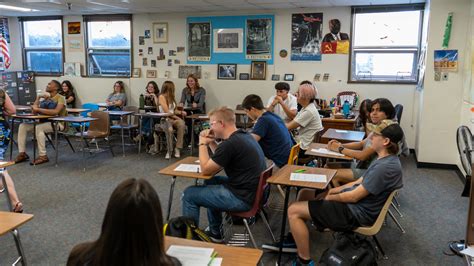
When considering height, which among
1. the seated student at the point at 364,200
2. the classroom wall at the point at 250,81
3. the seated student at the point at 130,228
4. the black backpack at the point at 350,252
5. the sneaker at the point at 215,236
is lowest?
the sneaker at the point at 215,236

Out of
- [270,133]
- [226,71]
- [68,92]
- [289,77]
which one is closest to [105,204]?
[270,133]

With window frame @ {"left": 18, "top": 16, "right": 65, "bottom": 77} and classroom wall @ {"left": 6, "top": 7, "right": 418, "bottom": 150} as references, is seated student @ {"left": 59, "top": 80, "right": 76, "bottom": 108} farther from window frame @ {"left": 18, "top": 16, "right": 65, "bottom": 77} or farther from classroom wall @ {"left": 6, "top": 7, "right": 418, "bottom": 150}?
window frame @ {"left": 18, "top": 16, "right": 65, "bottom": 77}

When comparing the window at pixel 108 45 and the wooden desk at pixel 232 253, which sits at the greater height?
the window at pixel 108 45

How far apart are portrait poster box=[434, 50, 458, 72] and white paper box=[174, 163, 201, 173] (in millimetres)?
4222

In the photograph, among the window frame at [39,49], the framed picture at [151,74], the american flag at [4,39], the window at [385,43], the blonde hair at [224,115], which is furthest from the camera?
Result: the american flag at [4,39]

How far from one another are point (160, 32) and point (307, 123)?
489cm

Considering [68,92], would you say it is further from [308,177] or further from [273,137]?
[308,177]

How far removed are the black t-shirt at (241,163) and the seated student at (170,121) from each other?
3.73 metres

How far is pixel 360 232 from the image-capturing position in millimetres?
2646

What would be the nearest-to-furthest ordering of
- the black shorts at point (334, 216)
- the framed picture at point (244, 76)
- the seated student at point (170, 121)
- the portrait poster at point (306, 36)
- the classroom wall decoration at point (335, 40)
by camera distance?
1. the black shorts at point (334, 216)
2. the seated student at point (170, 121)
3. the classroom wall decoration at point (335, 40)
4. the portrait poster at point (306, 36)
5. the framed picture at point (244, 76)

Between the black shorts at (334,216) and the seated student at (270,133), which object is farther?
the seated student at (270,133)

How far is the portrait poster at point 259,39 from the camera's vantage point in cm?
750

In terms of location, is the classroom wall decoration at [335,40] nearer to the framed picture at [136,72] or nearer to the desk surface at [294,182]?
the framed picture at [136,72]

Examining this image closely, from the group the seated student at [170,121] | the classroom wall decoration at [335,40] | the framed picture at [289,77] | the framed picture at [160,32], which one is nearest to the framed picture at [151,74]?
the framed picture at [160,32]
